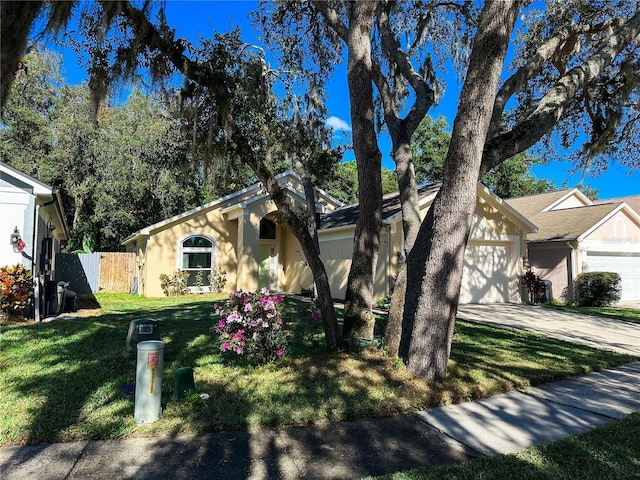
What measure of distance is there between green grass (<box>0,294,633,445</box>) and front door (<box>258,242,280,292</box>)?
36.7 ft

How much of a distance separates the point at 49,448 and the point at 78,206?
23394mm

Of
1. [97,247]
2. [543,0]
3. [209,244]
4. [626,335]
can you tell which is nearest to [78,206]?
[97,247]

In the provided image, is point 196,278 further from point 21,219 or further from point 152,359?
point 152,359

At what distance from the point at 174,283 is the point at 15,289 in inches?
302

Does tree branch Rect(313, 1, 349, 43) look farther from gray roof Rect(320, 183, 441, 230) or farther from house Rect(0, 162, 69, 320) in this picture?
house Rect(0, 162, 69, 320)

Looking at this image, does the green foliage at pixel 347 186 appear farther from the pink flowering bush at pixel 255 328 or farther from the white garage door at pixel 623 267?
the pink flowering bush at pixel 255 328

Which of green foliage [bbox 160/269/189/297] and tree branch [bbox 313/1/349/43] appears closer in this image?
tree branch [bbox 313/1/349/43]

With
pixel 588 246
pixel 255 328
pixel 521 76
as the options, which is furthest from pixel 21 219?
pixel 588 246

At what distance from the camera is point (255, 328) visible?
5.67 metres

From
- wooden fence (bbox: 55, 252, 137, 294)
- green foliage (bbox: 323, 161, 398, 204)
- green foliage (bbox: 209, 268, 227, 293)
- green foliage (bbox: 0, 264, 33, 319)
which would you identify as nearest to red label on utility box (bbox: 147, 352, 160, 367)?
green foliage (bbox: 0, 264, 33, 319)

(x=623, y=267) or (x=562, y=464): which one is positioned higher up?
(x=623, y=267)

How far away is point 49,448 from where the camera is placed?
362cm

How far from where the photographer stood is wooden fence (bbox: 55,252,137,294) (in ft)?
63.9

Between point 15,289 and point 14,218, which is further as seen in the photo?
point 14,218
